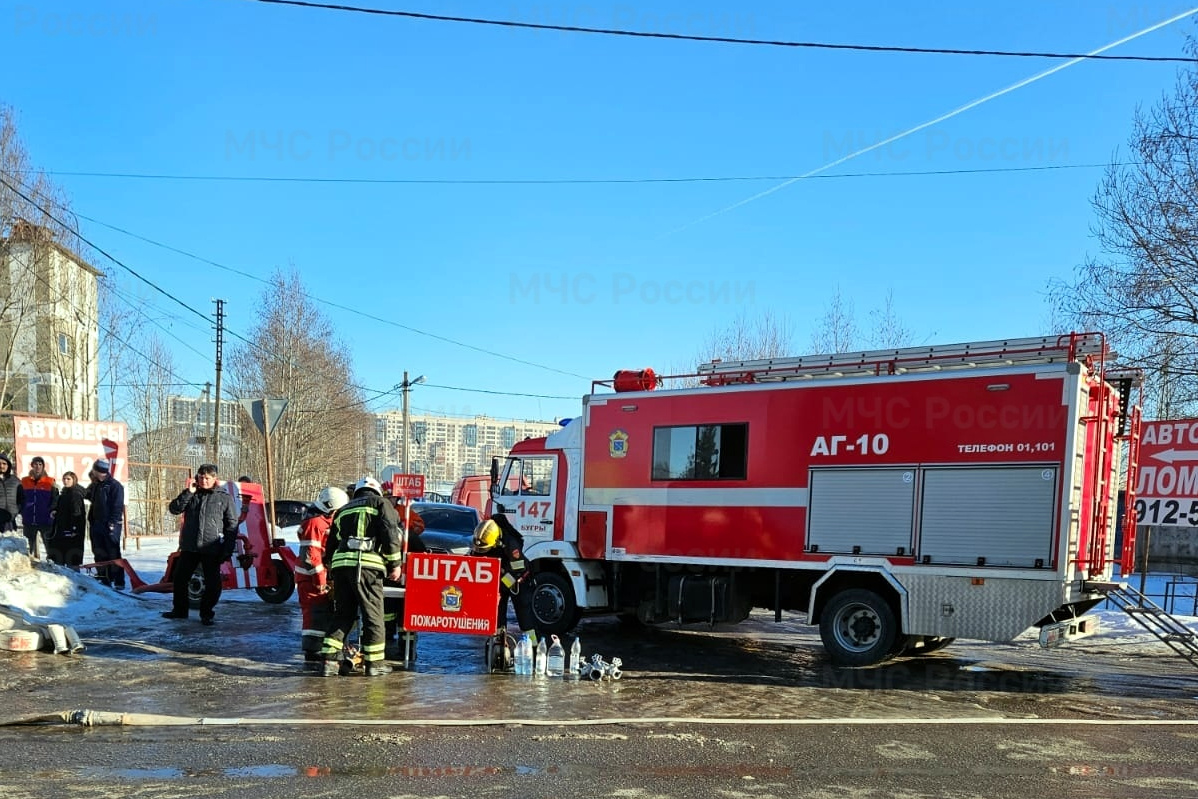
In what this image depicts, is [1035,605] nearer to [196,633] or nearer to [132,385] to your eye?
[196,633]

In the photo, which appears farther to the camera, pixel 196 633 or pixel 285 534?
pixel 285 534

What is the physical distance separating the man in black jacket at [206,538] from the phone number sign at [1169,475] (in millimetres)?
11199

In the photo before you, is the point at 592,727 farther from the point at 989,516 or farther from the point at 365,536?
the point at 989,516

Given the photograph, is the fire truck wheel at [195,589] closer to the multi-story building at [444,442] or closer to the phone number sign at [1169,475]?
the phone number sign at [1169,475]

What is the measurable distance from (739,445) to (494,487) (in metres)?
3.69

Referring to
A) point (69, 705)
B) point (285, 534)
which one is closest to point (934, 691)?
point (69, 705)

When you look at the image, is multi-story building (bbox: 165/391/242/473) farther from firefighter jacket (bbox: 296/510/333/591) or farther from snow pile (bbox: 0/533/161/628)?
firefighter jacket (bbox: 296/510/333/591)

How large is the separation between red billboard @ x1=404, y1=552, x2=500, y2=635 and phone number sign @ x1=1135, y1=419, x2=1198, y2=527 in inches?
342

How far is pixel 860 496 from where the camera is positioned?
920cm

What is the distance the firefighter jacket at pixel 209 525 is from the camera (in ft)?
34.0

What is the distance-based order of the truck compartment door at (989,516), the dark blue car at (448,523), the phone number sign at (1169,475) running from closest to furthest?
the truck compartment door at (989,516)
the phone number sign at (1169,475)
the dark blue car at (448,523)

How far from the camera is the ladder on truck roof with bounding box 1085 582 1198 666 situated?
872cm

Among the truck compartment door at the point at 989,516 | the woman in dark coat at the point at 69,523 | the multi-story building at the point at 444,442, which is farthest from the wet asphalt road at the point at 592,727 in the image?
the multi-story building at the point at 444,442

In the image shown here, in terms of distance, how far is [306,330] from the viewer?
39812 mm
